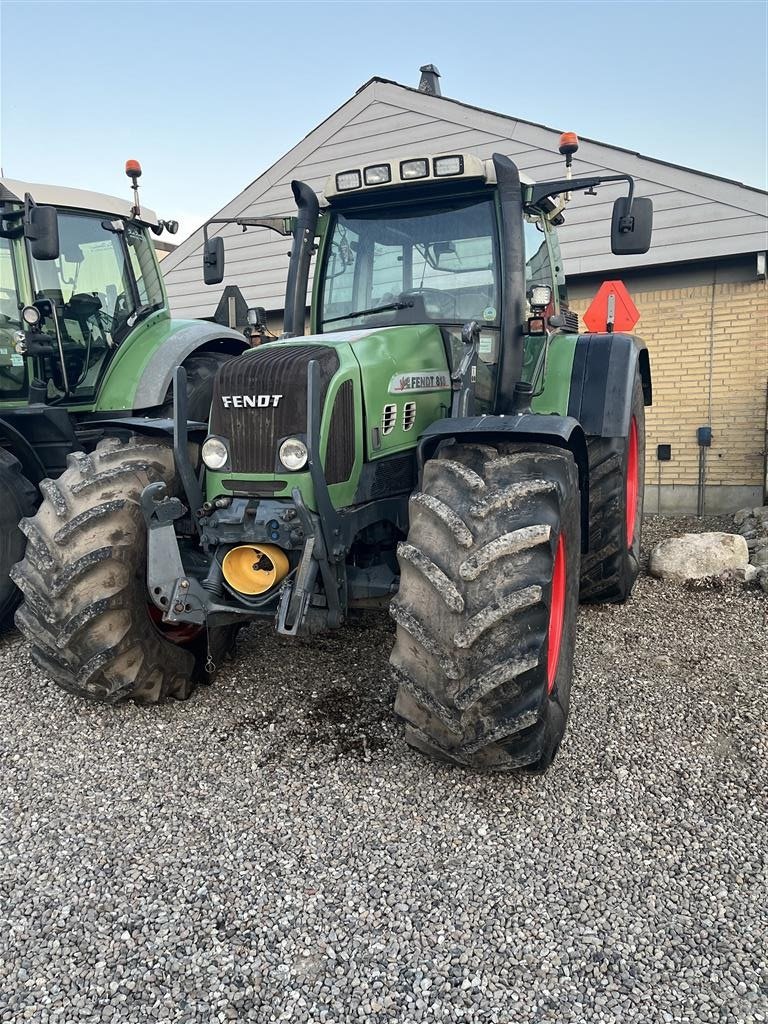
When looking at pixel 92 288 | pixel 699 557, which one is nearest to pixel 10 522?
pixel 92 288

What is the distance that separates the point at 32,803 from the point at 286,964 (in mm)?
1374

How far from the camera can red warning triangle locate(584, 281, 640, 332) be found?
7.99 m

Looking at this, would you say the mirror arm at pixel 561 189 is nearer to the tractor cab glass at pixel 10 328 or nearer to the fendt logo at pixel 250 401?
the fendt logo at pixel 250 401

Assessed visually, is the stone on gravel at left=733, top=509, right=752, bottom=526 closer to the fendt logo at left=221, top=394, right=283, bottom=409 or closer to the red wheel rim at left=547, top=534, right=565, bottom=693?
the red wheel rim at left=547, top=534, right=565, bottom=693

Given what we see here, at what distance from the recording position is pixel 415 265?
4.05 metres

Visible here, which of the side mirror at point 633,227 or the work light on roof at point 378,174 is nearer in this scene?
the work light on roof at point 378,174

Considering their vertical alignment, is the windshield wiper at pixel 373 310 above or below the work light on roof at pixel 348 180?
below

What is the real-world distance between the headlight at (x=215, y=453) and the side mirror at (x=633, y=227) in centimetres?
227

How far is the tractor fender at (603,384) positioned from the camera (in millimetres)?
4332

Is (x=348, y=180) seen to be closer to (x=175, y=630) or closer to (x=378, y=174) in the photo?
(x=378, y=174)

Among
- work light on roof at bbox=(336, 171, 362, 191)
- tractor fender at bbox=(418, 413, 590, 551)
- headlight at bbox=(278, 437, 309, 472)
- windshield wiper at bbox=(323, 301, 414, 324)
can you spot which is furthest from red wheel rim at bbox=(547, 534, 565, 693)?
work light on roof at bbox=(336, 171, 362, 191)

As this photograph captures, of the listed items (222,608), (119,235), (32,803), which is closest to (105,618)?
(222,608)

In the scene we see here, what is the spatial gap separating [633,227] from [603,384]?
33.6 inches

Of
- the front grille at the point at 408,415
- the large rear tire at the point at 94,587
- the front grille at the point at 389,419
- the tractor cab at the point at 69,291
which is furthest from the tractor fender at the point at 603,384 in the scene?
the tractor cab at the point at 69,291
